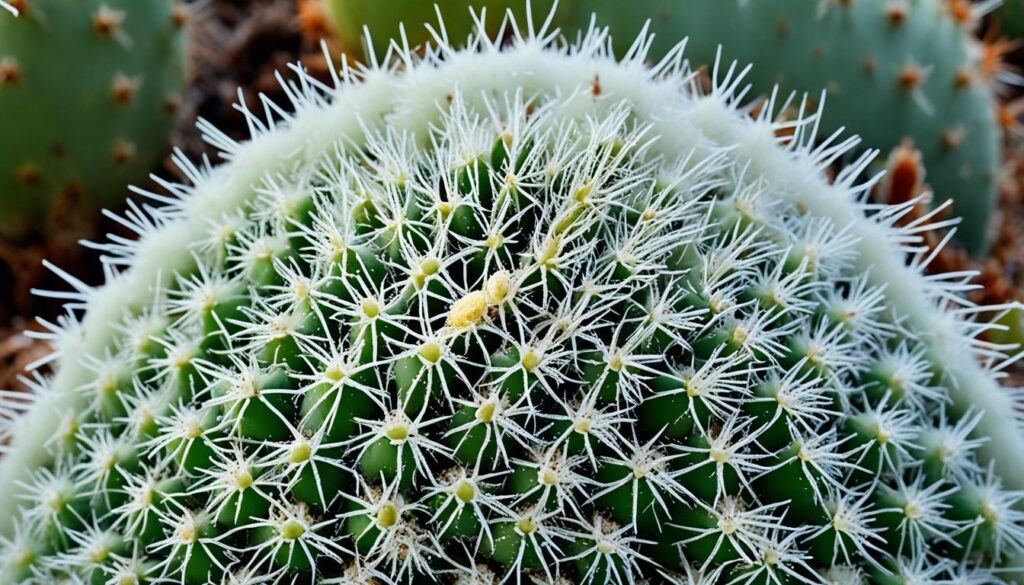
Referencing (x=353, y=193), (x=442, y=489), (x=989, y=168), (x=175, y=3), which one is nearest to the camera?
(x=442, y=489)

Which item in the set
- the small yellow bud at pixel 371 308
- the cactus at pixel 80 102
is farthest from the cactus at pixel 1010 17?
the small yellow bud at pixel 371 308

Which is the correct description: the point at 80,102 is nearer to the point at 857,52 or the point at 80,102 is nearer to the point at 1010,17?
the point at 857,52

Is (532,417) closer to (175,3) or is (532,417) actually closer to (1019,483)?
(1019,483)

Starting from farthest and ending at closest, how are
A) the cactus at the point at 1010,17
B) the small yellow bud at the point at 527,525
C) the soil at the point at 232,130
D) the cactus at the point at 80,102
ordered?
the cactus at the point at 1010,17
the soil at the point at 232,130
the cactus at the point at 80,102
the small yellow bud at the point at 527,525

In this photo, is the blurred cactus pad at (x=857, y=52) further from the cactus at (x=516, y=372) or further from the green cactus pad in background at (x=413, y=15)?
the cactus at (x=516, y=372)

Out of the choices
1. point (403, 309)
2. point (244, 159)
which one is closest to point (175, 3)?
point (244, 159)

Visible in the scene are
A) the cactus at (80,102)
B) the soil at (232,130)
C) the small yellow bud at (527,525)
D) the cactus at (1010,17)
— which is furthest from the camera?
the cactus at (1010,17)

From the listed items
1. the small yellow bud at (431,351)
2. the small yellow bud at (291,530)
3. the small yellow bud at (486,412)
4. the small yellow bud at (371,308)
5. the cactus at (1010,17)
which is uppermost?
the small yellow bud at (371,308)
